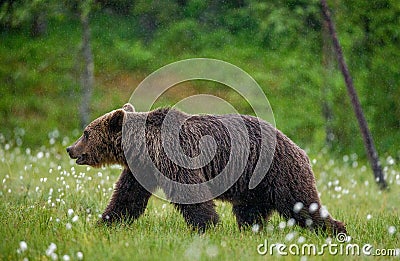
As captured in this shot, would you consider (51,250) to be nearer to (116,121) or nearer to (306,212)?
(116,121)

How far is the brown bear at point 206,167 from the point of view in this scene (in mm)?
5926

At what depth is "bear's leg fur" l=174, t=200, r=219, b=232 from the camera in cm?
580

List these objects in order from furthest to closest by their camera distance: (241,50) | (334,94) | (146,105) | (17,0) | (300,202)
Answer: (241,50) → (334,94) → (146,105) → (17,0) → (300,202)

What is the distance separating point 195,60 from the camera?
1458 cm

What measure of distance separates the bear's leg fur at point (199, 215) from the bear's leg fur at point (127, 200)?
1.88ft

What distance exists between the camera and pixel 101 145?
637 cm

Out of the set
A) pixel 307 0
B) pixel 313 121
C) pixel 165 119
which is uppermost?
pixel 307 0

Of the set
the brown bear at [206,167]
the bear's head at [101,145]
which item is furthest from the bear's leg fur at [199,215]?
the bear's head at [101,145]

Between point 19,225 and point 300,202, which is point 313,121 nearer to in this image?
point 300,202

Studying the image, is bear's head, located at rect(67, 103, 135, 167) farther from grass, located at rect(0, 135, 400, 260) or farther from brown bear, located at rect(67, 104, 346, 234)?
grass, located at rect(0, 135, 400, 260)

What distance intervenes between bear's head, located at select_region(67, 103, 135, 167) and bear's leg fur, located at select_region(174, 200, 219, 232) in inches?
36.9

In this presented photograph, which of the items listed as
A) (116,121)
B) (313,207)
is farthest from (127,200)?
(313,207)

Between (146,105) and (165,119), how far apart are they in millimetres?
6183

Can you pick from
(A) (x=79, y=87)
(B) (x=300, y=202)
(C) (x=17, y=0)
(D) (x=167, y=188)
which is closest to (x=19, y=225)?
(D) (x=167, y=188)
